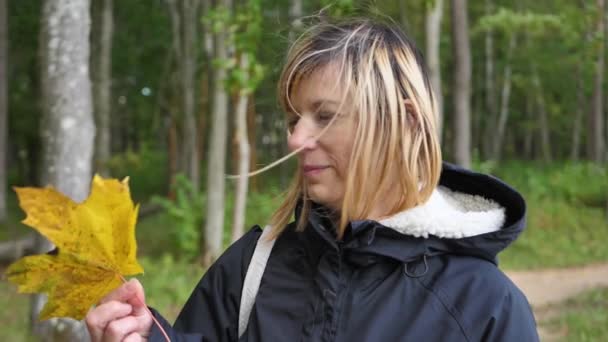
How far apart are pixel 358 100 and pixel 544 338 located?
6.76m

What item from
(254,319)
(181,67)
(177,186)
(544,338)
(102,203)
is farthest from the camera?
(181,67)

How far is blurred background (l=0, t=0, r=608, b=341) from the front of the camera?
16.1 ft

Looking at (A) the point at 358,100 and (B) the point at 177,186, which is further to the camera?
(B) the point at 177,186

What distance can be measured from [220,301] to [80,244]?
45 cm

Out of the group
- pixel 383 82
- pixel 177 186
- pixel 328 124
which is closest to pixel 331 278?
pixel 328 124

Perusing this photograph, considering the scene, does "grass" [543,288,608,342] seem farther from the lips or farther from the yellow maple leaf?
the yellow maple leaf

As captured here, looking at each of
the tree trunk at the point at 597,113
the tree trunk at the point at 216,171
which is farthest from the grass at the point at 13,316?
the tree trunk at the point at 597,113

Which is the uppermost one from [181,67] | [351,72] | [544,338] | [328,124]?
[351,72]

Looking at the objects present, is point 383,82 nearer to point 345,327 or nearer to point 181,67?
point 345,327

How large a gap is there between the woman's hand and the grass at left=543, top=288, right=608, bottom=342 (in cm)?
673

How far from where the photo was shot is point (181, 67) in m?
16.8

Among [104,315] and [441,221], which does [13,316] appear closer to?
[104,315]

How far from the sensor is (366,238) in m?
1.52

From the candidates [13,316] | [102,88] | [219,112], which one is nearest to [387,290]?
[13,316]
